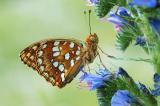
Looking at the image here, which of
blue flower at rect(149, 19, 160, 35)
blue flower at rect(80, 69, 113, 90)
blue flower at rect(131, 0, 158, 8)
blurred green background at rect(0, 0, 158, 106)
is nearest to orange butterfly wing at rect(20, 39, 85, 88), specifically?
blue flower at rect(80, 69, 113, 90)

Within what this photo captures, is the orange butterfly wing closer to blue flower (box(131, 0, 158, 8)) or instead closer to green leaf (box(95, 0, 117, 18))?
green leaf (box(95, 0, 117, 18))

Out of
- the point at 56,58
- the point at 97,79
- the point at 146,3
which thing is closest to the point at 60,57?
the point at 56,58

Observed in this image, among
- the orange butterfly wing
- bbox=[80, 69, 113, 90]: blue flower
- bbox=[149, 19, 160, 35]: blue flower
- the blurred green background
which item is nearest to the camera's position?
bbox=[149, 19, 160, 35]: blue flower

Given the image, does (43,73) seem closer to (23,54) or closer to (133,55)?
(23,54)

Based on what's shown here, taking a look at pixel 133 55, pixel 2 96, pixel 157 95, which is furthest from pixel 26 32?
pixel 157 95

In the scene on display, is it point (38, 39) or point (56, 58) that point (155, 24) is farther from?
point (38, 39)

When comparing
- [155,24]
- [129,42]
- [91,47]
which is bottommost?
[91,47]
